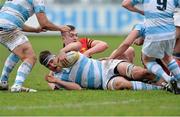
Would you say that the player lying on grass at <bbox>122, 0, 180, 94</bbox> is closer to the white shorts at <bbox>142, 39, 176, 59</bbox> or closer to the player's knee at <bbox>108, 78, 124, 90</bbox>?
the white shorts at <bbox>142, 39, 176, 59</bbox>

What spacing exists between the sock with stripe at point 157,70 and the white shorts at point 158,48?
14 cm

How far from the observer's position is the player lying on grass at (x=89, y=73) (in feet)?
44.8

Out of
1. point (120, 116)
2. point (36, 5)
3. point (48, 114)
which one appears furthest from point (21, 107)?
point (36, 5)

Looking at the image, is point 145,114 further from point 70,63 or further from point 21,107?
point 70,63

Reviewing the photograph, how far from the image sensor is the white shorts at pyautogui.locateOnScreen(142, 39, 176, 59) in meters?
12.9

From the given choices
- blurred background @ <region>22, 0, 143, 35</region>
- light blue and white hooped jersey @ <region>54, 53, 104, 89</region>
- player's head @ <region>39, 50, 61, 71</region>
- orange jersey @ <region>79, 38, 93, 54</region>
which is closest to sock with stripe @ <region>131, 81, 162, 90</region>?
light blue and white hooped jersey @ <region>54, 53, 104, 89</region>

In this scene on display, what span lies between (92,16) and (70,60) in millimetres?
22250

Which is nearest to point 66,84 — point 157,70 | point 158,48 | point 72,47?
point 72,47

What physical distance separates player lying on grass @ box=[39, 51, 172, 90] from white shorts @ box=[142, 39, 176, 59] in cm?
66

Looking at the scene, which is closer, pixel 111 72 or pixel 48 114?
pixel 48 114

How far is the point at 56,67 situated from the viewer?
45.7ft

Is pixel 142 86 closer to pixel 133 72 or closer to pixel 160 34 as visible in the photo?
pixel 133 72

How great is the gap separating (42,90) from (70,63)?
2.25ft

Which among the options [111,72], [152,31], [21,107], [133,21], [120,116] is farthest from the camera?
[133,21]
